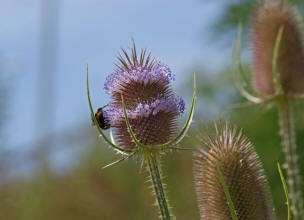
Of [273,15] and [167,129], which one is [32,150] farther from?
[167,129]

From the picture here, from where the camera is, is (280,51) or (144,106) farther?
(280,51)

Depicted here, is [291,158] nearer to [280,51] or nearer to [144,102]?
[280,51]

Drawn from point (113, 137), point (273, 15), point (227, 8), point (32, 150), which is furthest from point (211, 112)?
point (113, 137)

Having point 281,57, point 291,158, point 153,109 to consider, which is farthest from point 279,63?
point 153,109

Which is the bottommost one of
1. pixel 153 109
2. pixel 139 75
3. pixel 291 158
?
pixel 291 158

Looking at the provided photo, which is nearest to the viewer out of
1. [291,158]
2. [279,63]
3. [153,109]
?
[153,109]

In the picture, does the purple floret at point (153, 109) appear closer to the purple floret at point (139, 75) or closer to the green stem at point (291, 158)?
the purple floret at point (139, 75)
